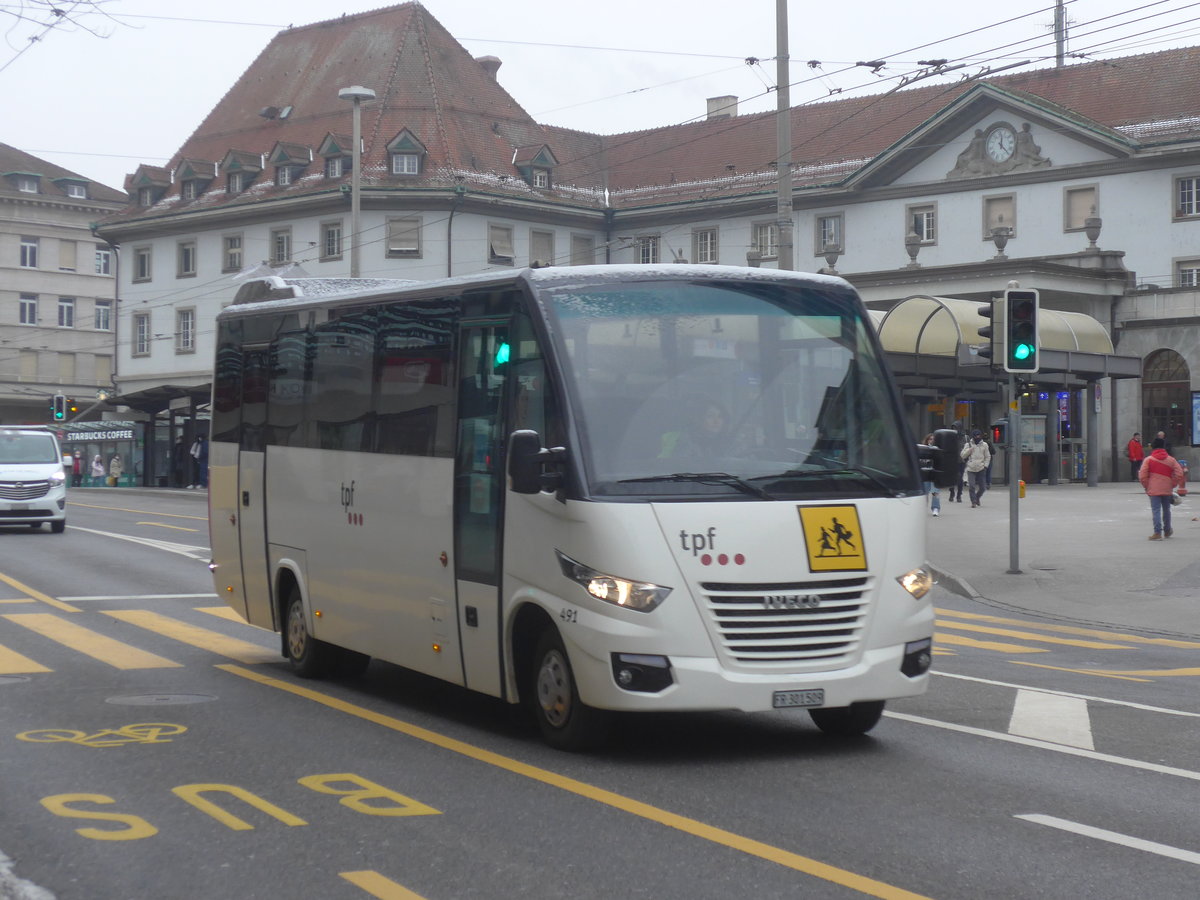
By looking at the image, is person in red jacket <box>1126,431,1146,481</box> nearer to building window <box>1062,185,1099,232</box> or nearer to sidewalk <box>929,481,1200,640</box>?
building window <box>1062,185,1099,232</box>

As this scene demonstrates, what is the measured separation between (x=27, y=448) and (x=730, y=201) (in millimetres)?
38692

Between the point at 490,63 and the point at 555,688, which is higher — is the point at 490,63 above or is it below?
above

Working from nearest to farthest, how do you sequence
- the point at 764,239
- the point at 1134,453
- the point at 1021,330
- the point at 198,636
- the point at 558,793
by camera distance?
the point at 558,793
the point at 198,636
the point at 1021,330
the point at 1134,453
the point at 764,239

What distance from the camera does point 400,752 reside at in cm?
930

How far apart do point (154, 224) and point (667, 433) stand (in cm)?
6822

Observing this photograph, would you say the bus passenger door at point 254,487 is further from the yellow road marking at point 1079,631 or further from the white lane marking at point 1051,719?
the yellow road marking at point 1079,631

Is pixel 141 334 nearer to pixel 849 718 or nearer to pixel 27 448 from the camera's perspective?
pixel 27 448

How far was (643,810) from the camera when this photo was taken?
301 inches

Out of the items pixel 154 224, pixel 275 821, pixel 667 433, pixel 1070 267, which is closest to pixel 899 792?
pixel 667 433

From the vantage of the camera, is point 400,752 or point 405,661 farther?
point 405,661

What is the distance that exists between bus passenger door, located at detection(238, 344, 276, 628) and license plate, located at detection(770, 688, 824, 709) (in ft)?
18.0

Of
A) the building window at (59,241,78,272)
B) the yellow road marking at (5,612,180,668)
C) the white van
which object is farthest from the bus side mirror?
the building window at (59,241,78,272)

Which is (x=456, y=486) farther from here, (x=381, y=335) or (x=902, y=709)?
(x=902, y=709)

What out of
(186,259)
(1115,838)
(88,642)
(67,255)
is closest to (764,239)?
(186,259)
